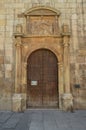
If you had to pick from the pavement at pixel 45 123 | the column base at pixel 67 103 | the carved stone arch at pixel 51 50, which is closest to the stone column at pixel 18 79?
the carved stone arch at pixel 51 50

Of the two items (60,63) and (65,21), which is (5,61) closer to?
(60,63)

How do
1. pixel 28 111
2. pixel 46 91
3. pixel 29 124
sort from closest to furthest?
pixel 29 124, pixel 28 111, pixel 46 91

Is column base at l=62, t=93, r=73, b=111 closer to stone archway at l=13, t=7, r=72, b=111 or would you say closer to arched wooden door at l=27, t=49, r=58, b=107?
stone archway at l=13, t=7, r=72, b=111

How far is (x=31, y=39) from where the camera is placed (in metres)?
9.95

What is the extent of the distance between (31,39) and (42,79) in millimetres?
1868

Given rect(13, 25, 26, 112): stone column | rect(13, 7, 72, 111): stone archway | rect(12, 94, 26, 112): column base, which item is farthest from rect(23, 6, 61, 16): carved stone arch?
rect(12, 94, 26, 112): column base

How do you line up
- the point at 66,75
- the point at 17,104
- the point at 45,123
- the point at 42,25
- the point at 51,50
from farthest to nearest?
the point at 42,25 → the point at 51,50 → the point at 66,75 → the point at 17,104 → the point at 45,123

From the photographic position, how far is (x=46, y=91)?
9.84 m

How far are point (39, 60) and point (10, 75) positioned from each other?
4.81ft

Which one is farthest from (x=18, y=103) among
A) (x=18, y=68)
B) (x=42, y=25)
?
(x=42, y=25)

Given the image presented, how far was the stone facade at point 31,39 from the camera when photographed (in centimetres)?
962

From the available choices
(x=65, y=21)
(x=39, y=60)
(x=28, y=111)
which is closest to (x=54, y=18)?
(x=65, y=21)

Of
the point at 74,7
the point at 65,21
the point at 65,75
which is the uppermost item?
the point at 74,7

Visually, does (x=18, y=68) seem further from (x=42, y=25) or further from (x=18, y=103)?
(x=42, y=25)
